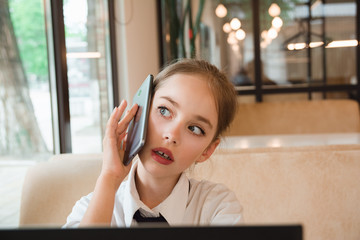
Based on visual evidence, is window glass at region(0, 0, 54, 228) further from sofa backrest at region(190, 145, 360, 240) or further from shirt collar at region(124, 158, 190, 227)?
shirt collar at region(124, 158, 190, 227)

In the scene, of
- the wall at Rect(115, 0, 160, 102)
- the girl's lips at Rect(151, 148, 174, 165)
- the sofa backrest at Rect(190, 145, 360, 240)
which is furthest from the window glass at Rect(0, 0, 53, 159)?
the girl's lips at Rect(151, 148, 174, 165)

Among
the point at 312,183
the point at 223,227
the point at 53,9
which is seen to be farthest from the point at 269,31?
the point at 223,227

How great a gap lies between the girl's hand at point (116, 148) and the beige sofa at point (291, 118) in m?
2.96

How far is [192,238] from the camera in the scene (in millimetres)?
353

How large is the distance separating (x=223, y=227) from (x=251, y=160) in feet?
3.68

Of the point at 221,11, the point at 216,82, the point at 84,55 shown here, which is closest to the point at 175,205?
the point at 216,82

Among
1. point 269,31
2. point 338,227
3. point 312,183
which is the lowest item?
point 338,227

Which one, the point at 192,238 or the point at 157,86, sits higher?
the point at 157,86

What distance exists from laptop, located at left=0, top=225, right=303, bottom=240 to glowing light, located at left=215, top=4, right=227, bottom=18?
461cm

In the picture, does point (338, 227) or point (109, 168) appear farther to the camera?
point (338, 227)

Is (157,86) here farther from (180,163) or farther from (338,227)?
(338,227)

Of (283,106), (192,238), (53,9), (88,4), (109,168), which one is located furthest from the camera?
(283,106)

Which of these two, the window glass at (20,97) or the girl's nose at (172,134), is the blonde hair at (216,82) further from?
the window glass at (20,97)

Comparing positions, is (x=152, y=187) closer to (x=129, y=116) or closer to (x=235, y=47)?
(x=129, y=116)
